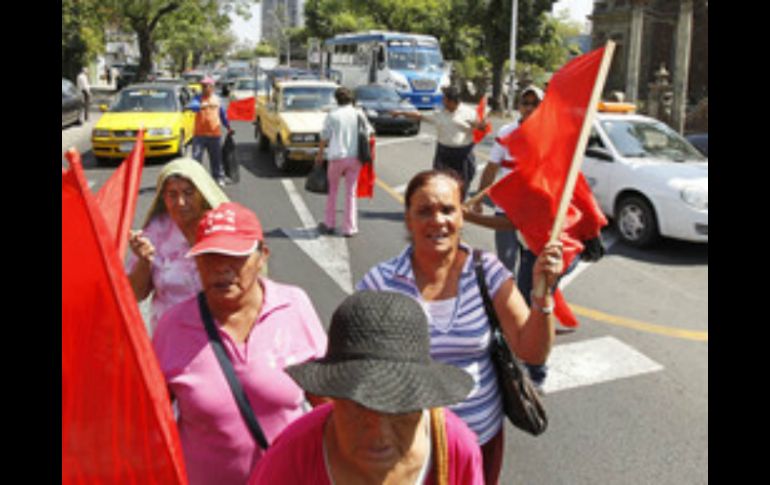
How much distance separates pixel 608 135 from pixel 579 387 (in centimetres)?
559

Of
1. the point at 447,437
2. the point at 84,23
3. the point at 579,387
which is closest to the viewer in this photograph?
the point at 447,437

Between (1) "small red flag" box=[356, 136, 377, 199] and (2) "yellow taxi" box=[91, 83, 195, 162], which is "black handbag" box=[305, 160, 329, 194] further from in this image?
(2) "yellow taxi" box=[91, 83, 195, 162]

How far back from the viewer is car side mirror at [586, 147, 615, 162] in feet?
32.4

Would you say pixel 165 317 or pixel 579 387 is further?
pixel 579 387

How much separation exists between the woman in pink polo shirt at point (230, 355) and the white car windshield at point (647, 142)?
828cm

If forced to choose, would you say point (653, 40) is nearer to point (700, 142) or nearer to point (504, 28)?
point (504, 28)

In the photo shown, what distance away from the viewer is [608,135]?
10.1 metres

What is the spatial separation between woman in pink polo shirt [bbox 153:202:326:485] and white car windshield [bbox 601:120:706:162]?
8.28 meters

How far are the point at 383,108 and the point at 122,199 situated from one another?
749 inches
